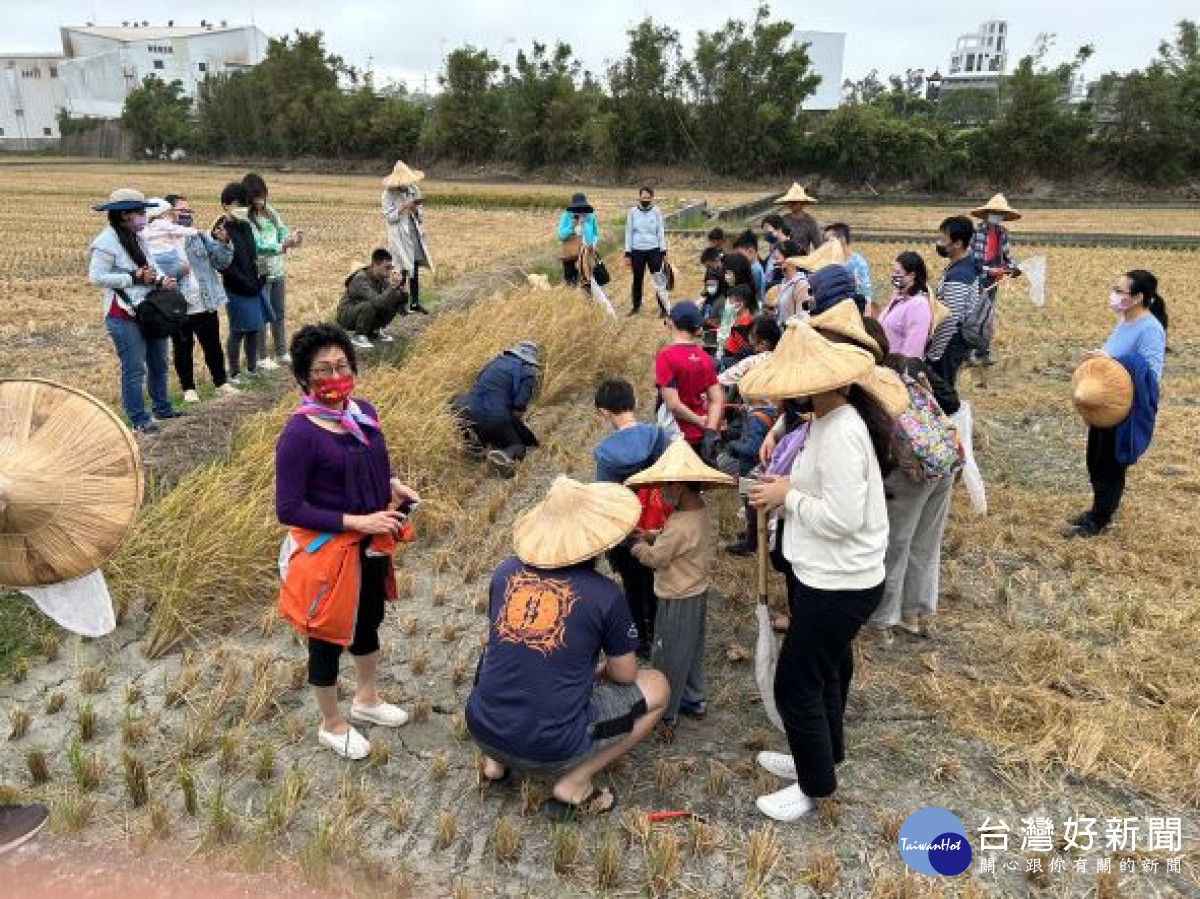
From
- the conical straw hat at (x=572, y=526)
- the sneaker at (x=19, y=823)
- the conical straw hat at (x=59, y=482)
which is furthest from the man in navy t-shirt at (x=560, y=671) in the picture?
the sneaker at (x=19, y=823)

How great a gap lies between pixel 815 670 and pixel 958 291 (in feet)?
11.5

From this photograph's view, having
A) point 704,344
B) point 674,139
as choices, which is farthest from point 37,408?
point 674,139

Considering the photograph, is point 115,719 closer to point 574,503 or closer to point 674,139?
point 574,503

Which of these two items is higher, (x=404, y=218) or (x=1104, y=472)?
(x=404, y=218)

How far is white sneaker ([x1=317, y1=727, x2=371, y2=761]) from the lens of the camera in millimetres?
3033

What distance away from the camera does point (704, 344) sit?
6.30 m

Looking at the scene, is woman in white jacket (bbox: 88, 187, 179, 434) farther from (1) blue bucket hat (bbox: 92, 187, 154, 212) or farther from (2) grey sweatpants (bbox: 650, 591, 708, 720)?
(2) grey sweatpants (bbox: 650, 591, 708, 720)

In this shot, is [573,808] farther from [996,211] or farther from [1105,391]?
[996,211]

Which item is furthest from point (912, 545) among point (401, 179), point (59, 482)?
point (401, 179)

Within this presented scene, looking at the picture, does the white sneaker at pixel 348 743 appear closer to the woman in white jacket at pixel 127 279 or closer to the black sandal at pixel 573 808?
the black sandal at pixel 573 808

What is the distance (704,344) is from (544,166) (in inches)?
1556

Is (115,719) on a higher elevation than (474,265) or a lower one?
lower

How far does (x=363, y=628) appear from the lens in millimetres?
3080

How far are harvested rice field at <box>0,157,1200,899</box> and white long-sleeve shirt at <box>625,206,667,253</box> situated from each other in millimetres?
4861
